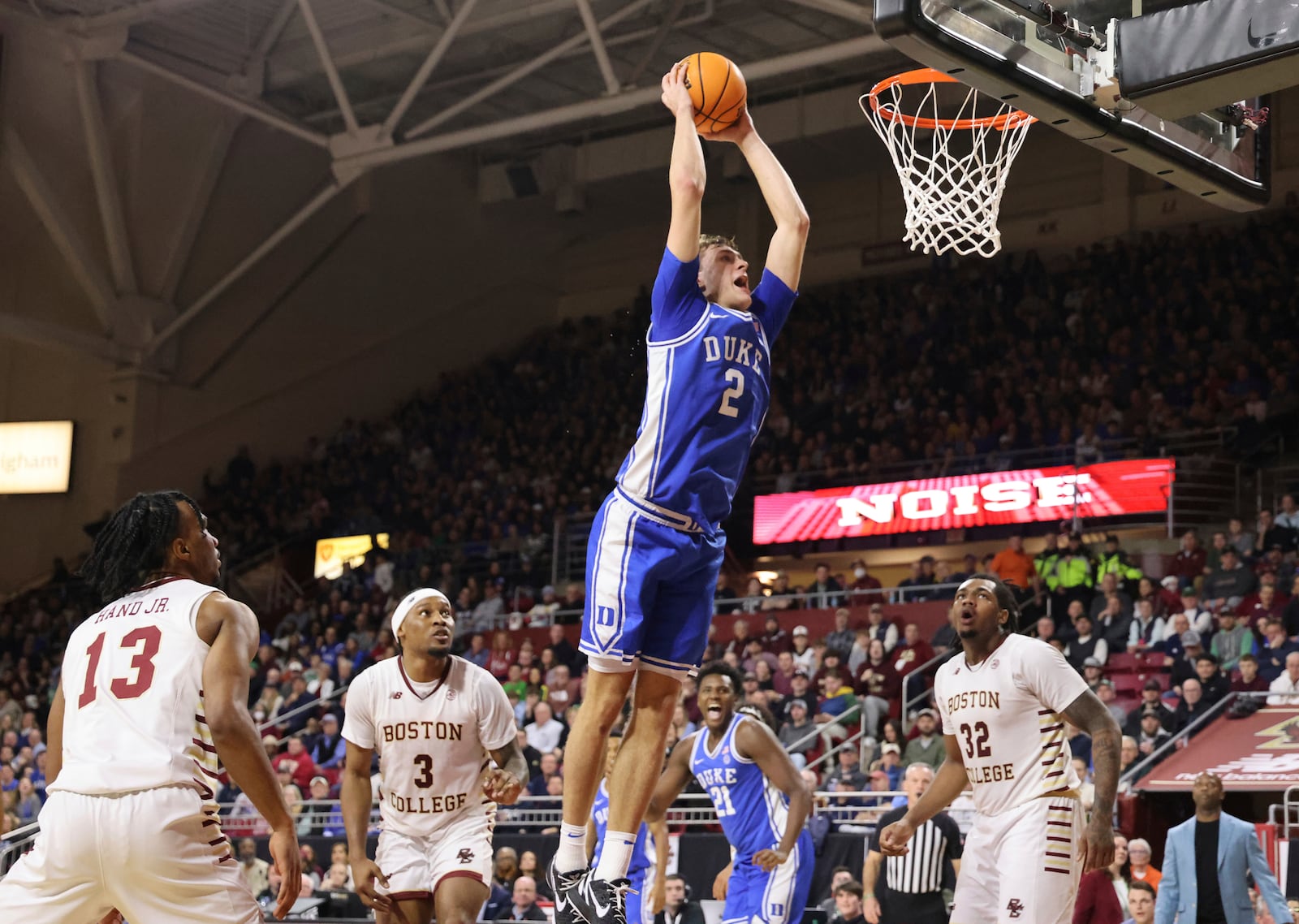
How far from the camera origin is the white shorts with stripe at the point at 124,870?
475cm

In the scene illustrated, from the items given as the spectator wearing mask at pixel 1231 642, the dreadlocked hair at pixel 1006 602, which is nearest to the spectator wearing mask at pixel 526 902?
the dreadlocked hair at pixel 1006 602

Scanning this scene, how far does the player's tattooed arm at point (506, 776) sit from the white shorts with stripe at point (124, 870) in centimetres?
299

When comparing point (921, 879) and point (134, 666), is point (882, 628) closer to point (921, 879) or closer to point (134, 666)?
point (921, 879)

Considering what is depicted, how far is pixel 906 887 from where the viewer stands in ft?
35.0

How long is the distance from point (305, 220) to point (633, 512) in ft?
77.4

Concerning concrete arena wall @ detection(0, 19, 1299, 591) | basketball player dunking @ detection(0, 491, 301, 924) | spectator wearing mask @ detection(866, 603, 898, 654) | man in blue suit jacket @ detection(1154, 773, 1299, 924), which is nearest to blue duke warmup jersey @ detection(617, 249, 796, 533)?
basketball player dunking @ detection(0, 491, 301, 924)

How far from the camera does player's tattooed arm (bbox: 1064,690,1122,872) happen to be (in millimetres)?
7039

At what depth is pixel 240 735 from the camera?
4895 millimetres

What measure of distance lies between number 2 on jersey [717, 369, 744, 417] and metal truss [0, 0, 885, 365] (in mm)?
16600

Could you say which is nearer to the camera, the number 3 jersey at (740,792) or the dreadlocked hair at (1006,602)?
the dreadlocked hair at (1006,602)

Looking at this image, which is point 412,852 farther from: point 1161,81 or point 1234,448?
point 1234,448

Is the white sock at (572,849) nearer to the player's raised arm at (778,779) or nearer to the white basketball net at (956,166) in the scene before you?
the player's raised arm at (778,779)

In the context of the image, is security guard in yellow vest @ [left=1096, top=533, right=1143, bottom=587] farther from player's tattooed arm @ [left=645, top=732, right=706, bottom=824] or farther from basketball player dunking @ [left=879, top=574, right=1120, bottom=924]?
basketball player dunking @ [left=879, top=574, right=1120, bottom=924]

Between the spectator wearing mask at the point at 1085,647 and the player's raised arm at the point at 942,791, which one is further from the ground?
the spectator wearing mask at the point at 1085,647
